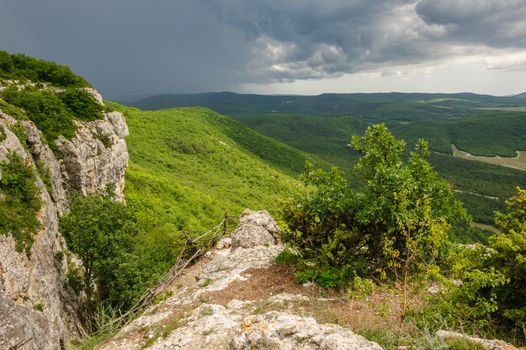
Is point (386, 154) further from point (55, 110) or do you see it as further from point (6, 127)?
point (55, 110)

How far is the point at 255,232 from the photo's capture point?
23.0 m

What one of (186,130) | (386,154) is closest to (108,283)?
(386,154)

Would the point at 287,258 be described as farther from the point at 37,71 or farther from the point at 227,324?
the point at 37,71

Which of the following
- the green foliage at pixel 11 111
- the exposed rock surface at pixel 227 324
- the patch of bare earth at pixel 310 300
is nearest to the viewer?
the exposed rock surface at pixel 227 324

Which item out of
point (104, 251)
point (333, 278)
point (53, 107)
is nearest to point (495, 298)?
point (333, 278)

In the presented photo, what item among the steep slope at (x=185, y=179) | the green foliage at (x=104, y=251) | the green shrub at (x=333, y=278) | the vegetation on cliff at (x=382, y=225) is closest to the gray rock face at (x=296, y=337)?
the vegetation on cliff at (x=382, y=225)

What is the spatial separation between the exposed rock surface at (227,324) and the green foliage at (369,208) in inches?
97.8

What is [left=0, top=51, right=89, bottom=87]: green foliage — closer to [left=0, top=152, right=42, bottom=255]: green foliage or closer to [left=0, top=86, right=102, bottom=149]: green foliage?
[left=0, top=86, right=102, bottom=149]: green foliage

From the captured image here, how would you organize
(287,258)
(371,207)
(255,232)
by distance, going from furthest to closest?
(255,232), (287,258), (371,207)

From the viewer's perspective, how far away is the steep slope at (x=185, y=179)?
3262cm

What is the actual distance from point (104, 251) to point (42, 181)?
4904 mm

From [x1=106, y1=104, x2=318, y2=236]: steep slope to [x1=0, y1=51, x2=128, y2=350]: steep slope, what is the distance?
5.36m

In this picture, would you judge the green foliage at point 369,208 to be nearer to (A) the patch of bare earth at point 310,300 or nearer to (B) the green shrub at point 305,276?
(B) the green shrub at point 305,276

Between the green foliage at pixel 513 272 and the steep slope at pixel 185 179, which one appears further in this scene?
the steep slope at pixel 185 179
